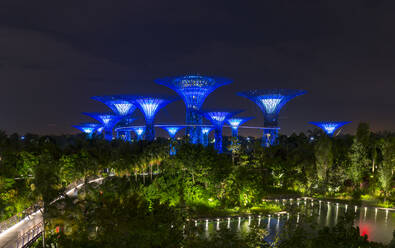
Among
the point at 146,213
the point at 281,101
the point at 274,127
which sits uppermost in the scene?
the point at 281,101

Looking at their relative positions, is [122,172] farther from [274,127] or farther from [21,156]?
[274,127]

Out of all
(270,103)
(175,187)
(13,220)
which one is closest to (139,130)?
(270,103)

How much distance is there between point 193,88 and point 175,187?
28416mm

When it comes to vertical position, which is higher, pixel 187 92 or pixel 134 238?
pixel 187 92

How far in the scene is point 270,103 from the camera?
59.3 metres

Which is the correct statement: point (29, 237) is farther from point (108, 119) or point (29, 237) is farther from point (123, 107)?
point (108, 119)

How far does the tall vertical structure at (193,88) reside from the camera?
169 feet

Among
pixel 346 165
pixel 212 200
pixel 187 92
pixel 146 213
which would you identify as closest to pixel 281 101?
pixel 187 92

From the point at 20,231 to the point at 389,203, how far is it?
27.4 m

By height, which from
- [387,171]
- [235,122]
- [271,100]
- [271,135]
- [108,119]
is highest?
[271,100]

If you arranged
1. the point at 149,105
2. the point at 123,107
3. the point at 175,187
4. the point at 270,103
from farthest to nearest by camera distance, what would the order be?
the point at 123,107 → the point at 149,105 → the point at 270,103 → the point at 175,187

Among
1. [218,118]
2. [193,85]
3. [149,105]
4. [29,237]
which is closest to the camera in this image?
[29,237]

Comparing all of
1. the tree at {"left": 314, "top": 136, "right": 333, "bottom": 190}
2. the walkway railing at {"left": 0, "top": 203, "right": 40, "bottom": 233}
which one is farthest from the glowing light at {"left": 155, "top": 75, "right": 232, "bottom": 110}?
the walkway railing at {"left": 0, "top": 203, "right": 40, "bottom": 233}

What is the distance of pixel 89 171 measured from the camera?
35688 mm
